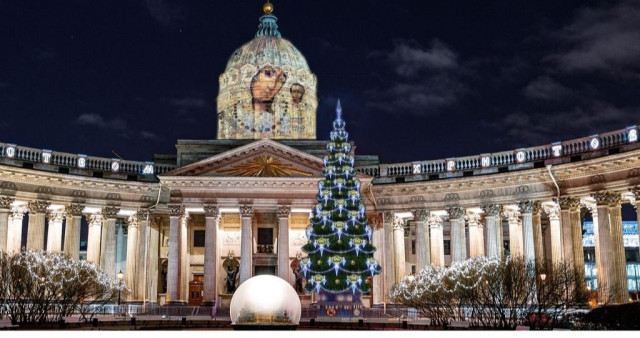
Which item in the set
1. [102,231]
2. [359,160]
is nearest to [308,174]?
[359,160]

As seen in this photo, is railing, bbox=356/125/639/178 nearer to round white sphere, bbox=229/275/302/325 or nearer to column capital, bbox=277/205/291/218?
column capital, bbox=277/205/291/218

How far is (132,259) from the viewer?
63219 millimetres

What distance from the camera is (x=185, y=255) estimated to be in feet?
209

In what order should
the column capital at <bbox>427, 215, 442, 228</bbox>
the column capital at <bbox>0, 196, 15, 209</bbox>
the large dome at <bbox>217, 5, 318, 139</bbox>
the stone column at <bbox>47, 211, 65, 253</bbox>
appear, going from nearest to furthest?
the column capital at <bbox>0, 196, 15, 209</bbox> → the stone column at <bbox>47, 211, 65, 253</bbox> → the column capital at <bbox>427, 215, 442, 228</bbox> → the large dome at <bbox>217, 5, 318, 139</bbox>

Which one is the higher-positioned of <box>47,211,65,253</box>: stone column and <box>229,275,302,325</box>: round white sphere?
<box>47,211,65,253</box>: stone column

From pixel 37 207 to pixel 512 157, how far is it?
1385 inches

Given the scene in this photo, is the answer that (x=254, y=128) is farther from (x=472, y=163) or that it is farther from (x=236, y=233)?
(x=472, y=163)

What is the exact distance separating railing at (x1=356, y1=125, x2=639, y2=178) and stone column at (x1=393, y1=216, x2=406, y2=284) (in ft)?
13.5

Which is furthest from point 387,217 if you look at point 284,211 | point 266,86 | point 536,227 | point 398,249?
point 266,86

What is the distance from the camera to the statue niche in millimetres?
65500

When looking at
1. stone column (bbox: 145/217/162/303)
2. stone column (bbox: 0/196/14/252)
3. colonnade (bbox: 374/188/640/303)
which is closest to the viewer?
colonnade (bbox: 374/188/640/303)

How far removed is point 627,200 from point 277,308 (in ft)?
116

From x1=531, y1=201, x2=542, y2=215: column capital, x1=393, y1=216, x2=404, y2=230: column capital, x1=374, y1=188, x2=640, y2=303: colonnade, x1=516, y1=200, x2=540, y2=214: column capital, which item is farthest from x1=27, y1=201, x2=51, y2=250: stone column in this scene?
x1=531, y1=201, x2=542, y2=215: column capital

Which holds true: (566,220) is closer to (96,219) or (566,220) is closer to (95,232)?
(96,219)
